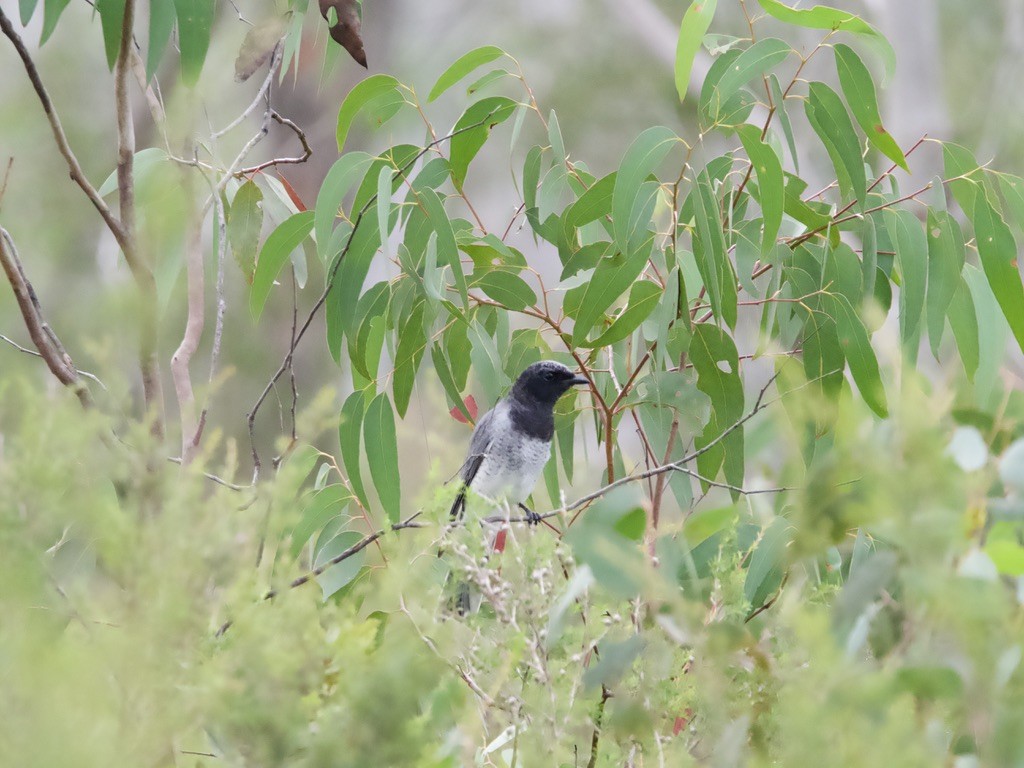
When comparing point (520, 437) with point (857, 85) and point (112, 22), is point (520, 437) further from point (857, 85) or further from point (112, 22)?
point (112, 22)

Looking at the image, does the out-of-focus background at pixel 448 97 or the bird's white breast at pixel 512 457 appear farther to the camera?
the out-of-focus background at pixel 448 97

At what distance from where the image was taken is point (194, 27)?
1136mm

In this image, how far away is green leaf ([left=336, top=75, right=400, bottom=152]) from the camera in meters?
1.52

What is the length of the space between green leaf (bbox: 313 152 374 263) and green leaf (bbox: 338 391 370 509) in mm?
220

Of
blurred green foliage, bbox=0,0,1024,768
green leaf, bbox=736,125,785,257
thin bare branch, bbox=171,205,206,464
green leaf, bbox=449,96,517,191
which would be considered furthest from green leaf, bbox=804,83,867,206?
thin bare branch, bbox=171,205,206,464

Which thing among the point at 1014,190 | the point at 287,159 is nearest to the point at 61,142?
the point at 287,159

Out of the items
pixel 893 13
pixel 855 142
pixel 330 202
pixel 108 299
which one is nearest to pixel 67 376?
pixel 108 299

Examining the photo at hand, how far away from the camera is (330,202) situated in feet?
4.54

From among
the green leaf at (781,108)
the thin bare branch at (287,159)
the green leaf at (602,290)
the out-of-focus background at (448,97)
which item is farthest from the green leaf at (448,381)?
the out-of-focus background at (448,97)

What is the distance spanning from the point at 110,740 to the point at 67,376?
0.55 meters

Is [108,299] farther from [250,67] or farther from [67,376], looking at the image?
[250,67]

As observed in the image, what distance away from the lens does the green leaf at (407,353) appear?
152cm

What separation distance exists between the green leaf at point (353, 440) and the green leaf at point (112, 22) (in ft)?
1.82

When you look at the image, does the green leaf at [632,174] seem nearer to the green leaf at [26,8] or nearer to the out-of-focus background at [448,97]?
the green leaf at [26,8]
